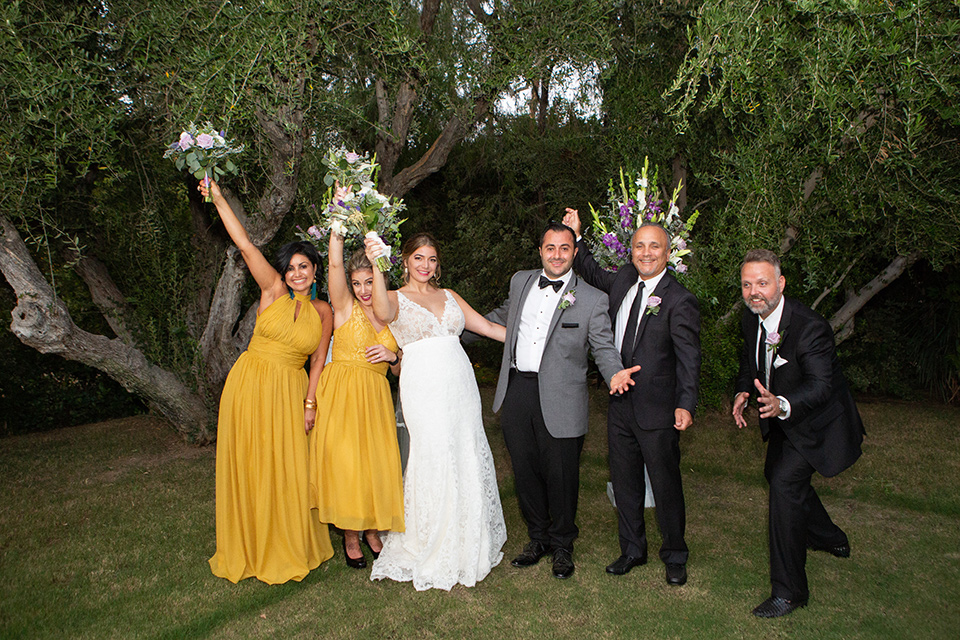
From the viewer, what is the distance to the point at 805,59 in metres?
4.39

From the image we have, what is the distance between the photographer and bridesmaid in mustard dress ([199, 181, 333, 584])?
168 inches

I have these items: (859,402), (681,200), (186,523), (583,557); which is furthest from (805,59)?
(859,402)

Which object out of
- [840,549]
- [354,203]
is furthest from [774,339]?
[354,203]

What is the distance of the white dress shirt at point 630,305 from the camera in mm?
4188

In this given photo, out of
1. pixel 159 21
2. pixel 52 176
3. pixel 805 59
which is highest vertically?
pixel 159 21

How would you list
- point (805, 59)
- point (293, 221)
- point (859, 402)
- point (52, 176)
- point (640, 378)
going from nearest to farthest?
point (640, 378) < point (805, 59) < point (52, 176) < point (293, 221) < point (859, 402)

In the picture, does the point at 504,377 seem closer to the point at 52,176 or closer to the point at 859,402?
Result: the point at 52,176

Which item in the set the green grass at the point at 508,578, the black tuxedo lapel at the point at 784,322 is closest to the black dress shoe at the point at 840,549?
the green grass at the point at 508,578

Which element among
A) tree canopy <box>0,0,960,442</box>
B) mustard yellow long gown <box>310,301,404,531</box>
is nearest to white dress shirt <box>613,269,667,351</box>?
tree canopy <box>0,0,960,442</box>

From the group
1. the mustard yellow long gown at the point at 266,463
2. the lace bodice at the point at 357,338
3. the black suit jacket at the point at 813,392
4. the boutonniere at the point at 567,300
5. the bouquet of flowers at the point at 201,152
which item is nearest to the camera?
the black suit jacket at the point at 813,392

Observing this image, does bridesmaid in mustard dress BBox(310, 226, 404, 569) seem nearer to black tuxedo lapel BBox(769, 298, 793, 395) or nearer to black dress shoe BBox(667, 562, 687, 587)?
black dress shoe BBox(667, 562, 687, 587)

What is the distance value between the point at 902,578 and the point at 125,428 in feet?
27.5

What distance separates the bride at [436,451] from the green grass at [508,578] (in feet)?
0.62

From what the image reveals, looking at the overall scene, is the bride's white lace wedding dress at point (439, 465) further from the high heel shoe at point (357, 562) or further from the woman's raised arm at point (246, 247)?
the woman's raised arm at point (246, 247)
